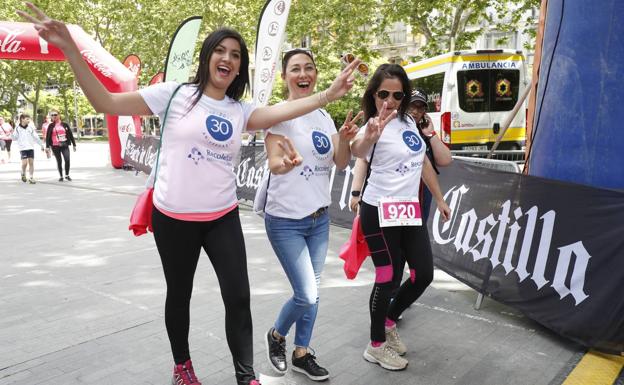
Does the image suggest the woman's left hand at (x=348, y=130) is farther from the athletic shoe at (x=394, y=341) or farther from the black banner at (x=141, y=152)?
the black banner at (x=141, y=152)

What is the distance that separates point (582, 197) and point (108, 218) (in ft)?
23.5

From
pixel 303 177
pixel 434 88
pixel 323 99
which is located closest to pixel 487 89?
pixel 434 88

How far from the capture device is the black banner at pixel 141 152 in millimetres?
13289

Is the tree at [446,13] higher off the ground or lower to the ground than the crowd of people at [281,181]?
higher

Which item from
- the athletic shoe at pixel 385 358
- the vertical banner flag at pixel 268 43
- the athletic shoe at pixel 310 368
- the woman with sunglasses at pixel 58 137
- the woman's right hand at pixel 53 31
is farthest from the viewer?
the woman with sunglasses at pixel 58 137

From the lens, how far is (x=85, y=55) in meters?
14.1

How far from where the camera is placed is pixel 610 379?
3.20 m

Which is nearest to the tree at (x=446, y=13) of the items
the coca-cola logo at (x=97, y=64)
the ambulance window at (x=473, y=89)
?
the ambulance window at (x=473, y=89)

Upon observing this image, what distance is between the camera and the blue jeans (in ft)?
9.96

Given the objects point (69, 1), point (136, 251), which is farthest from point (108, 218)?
point (69, 1)

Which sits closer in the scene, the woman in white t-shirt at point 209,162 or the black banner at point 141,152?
the woman in white t-shirt at point 209,162

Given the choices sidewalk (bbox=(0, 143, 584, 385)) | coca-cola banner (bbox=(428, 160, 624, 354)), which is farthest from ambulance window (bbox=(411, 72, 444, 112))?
coca-cola banner (bbox=(428, 160, 624, 354))

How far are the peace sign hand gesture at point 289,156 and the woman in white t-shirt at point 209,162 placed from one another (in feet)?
0.45

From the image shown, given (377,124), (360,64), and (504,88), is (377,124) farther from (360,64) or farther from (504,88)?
(504,88)
